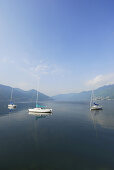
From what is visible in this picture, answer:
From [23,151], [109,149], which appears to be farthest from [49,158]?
[109,149]

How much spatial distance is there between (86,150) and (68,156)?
176 inches

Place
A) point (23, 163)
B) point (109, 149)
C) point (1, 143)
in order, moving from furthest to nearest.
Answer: point (1, 143) → point (109, 149) → point (23, 163)

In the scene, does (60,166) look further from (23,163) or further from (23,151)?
(23,151)

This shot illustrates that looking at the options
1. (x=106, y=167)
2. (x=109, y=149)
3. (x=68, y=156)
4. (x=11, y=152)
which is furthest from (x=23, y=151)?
(x=109, y=149)

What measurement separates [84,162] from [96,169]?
2022 millimetres

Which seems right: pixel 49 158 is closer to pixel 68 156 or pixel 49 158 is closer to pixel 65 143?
pixel 68 156

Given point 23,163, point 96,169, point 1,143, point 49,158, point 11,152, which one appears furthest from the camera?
point 1,143

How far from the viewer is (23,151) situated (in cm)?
1731

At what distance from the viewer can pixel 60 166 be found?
13312 mm

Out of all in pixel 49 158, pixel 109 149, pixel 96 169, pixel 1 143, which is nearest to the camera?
pixel 96 169

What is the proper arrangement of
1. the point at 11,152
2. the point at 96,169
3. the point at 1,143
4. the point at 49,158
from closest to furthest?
1. the point at 96,169
2. the point at 49,158
3. the point at 11,152
4. the point at 1,143

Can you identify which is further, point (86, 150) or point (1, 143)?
point (1, 143)

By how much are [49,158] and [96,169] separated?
24.3 feet

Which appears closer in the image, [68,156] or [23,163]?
[23,163]
